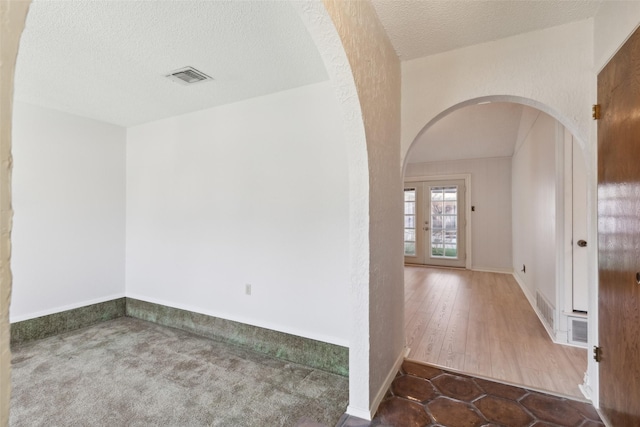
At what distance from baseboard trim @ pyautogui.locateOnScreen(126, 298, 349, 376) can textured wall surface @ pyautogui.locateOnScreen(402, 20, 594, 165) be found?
173 centimetres

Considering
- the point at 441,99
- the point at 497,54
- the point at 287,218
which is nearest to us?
the point at 497,54

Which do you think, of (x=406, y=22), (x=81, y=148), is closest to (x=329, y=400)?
(x=406, y=22)

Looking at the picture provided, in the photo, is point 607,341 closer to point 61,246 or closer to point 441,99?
point 441,99

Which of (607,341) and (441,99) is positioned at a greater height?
(441,99)

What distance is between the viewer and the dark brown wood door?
1.34 meters

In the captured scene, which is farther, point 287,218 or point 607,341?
point 287,218

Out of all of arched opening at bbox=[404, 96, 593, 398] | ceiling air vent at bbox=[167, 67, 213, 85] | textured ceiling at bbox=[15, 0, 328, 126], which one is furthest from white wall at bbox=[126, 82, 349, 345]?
arched opening at bbox=[404, 96, 593, 398]

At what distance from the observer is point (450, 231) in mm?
6410

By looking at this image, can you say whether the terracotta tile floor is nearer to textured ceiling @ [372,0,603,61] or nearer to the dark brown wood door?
the dark brown wood door

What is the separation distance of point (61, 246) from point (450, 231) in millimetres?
6539

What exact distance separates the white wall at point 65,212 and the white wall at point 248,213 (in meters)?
0.20

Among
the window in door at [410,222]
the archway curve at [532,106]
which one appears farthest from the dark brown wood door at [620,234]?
the window in door at [410,222]

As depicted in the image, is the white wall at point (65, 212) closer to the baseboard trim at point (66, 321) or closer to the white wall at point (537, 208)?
the baseboard trim at point (66, 321)

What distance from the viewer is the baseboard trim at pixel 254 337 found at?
2.38 metres
